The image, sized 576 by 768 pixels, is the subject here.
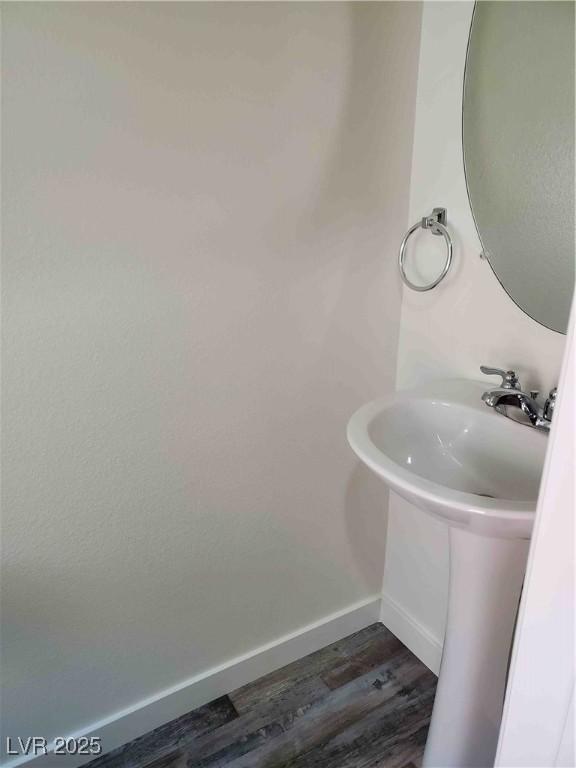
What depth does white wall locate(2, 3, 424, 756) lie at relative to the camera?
926 millimetres

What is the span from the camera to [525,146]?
3.48 feet

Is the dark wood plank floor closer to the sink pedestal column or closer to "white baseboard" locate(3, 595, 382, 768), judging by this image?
"white baseboard" locate(3, 595, 382, 768)

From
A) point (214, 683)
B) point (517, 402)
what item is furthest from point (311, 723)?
point (517, 402)

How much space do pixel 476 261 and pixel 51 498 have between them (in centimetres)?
110

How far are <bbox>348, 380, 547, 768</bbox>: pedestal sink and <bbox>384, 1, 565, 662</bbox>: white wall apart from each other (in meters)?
0.10

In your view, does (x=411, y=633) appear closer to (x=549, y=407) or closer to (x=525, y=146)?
(x=549, y=407)

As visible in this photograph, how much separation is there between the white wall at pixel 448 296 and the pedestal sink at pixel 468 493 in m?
0.10

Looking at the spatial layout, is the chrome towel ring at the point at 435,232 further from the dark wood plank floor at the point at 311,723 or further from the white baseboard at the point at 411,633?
the dark wood plank floor at the point at 311,723

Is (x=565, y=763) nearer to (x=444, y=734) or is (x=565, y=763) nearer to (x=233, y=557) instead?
(x=444, y=734)

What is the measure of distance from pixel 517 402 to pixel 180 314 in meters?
0.74

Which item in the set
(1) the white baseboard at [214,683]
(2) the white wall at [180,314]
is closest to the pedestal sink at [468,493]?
(2) the white wall at [180,314]

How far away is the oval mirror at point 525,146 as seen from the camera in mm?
992

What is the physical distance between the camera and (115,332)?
1.03m

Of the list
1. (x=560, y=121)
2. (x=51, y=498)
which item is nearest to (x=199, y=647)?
(x=51, y=498)
